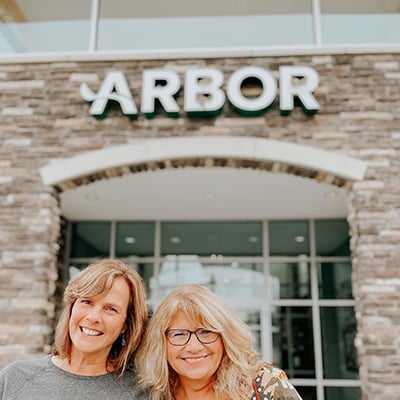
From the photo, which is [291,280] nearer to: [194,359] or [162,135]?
[162,135]

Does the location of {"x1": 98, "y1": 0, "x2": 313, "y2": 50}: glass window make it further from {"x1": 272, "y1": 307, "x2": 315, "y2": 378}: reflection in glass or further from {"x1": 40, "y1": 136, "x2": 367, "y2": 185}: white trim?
{"x1": 272, "y1": 307, "x2": 315, "y2": 378}: reflection in glass

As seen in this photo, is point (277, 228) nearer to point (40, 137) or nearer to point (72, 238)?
Result: point (72, 238)

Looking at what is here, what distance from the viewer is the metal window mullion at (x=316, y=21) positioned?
6910 mm

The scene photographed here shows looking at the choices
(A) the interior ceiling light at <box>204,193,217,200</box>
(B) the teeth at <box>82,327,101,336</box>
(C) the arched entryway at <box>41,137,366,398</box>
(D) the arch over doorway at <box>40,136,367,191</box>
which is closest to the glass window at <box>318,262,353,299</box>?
(C) the arched entryway at <box>41,137,366,398</box>

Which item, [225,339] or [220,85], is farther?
[220,85]

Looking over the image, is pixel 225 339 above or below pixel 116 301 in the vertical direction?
below

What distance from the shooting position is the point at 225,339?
219 cm

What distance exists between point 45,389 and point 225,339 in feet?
2.47

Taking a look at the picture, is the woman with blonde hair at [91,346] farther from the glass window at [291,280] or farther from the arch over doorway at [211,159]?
the glass window at [291,280]

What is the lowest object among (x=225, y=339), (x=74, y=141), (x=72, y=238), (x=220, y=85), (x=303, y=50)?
(x=225, y=339)

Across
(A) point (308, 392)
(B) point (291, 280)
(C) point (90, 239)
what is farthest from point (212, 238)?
(A) point (308, 392)

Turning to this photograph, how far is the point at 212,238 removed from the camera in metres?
9.49

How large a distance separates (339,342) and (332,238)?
175 centimetres

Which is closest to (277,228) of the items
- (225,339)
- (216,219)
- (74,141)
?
(216,219)
